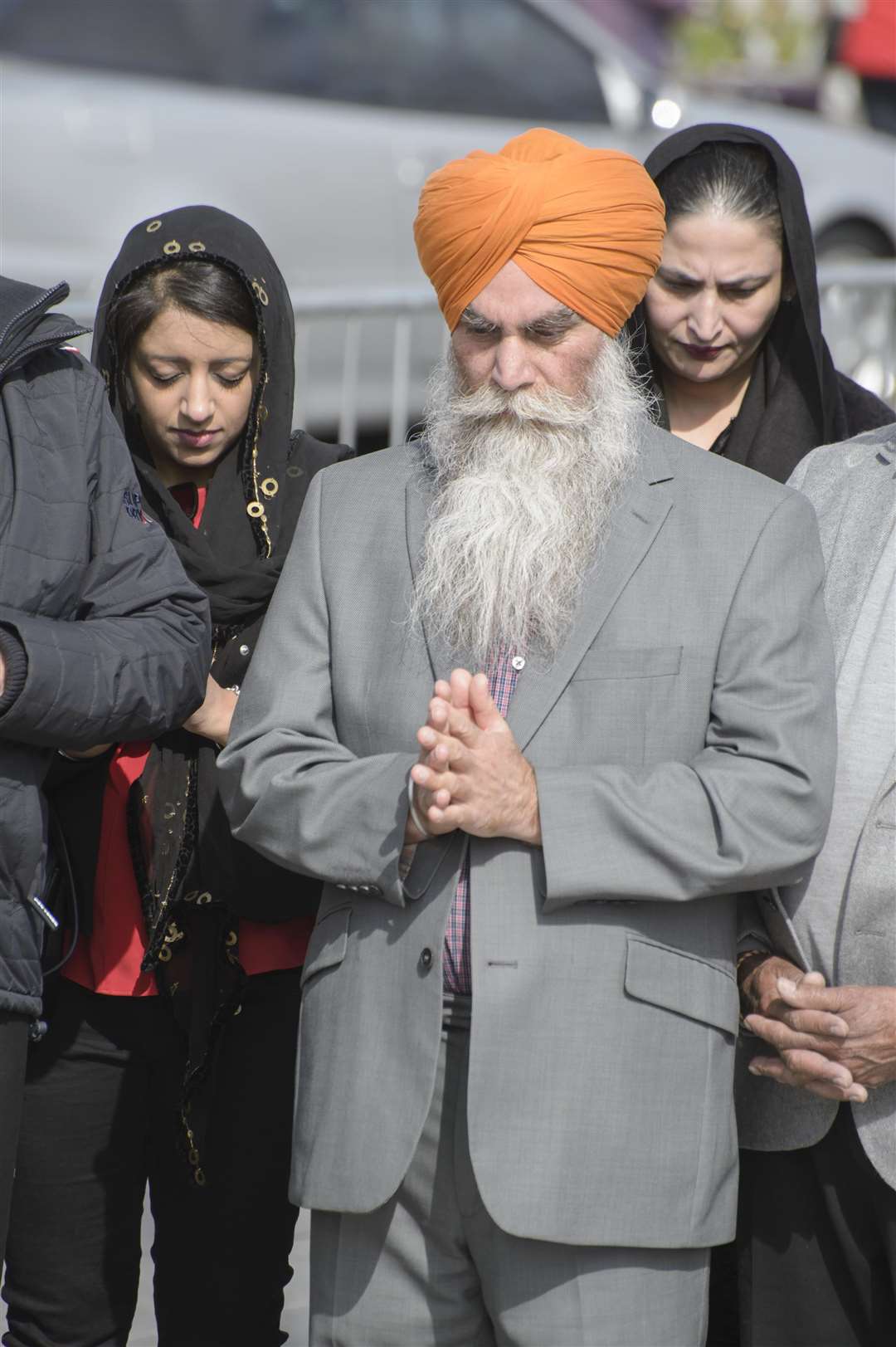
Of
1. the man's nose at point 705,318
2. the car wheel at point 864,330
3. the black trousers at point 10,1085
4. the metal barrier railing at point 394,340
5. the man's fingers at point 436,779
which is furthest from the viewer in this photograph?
the car wheel at point 864,330

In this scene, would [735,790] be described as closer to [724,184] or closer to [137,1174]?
[137,1174]

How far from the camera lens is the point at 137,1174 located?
3221 mm

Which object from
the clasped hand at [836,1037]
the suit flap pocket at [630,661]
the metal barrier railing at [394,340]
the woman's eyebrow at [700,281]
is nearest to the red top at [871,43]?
the metal barrier railing at [394,340]

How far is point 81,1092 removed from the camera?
124 inches

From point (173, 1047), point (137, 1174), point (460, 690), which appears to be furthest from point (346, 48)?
point (460, 690)

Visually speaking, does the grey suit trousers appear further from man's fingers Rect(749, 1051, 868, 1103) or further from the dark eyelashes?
the dark eyelashes

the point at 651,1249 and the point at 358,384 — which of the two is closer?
the point at 651,1249

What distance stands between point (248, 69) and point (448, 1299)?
7.08 metres

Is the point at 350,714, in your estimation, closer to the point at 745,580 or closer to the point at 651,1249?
the point at 745,580

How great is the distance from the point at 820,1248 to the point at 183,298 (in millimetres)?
1959

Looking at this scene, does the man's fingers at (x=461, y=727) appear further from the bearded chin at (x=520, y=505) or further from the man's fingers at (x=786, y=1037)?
the man's fingers at (x=786, y=1037)

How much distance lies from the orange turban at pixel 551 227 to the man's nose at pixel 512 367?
96 mm

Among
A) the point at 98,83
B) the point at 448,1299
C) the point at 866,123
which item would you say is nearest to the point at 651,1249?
the point at 448,1299

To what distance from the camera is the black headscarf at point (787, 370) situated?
3494 mm
